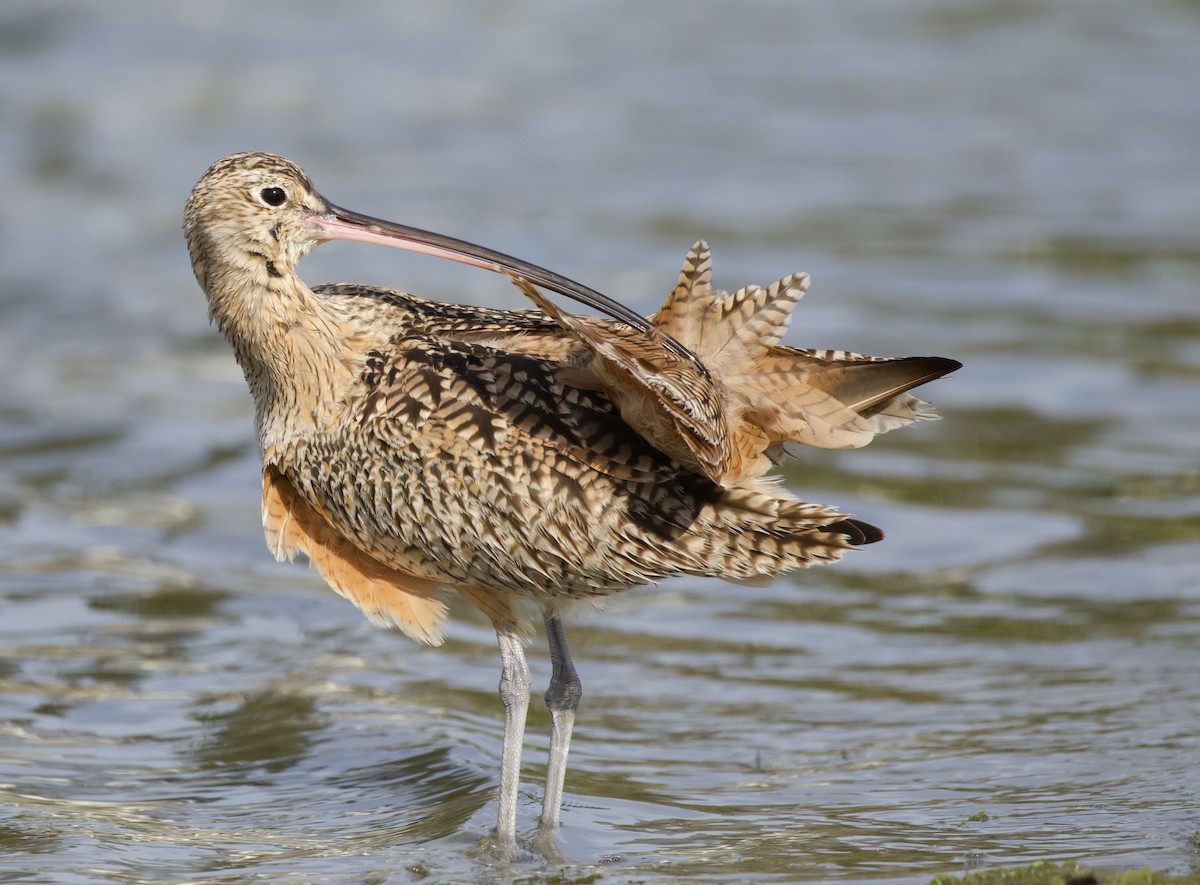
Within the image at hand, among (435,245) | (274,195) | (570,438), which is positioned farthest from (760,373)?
(274,195)

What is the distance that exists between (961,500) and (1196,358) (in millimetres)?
2990

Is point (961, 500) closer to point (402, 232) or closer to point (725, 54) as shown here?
point (402, 232)

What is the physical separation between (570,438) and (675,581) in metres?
3.38

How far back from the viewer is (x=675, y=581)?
8.85 m

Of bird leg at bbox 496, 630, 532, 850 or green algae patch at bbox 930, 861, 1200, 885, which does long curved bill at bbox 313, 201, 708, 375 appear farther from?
green algae patch at bbox 930, 861, 1200, 885

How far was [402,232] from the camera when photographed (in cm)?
614

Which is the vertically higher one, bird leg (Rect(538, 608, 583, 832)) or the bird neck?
the bird neck

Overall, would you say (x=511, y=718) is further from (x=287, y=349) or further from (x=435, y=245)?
(x=435, y=245)

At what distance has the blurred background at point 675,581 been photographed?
604 cm

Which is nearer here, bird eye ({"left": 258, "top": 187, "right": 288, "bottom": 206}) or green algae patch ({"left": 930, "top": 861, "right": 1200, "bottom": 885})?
green algae patch ({"left": 930, "top": 861, "right": 1200, "bottom": 885})

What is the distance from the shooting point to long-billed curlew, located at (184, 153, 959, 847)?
555 cm

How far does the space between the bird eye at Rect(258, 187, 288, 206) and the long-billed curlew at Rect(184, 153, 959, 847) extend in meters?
0.37

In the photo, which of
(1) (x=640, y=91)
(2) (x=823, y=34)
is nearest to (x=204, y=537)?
(1) (x=640, y=91)

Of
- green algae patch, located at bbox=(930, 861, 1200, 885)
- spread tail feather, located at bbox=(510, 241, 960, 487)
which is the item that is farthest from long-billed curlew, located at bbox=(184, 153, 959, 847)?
green algae patch, located at bbox=(930, 861, 1200, 885)
